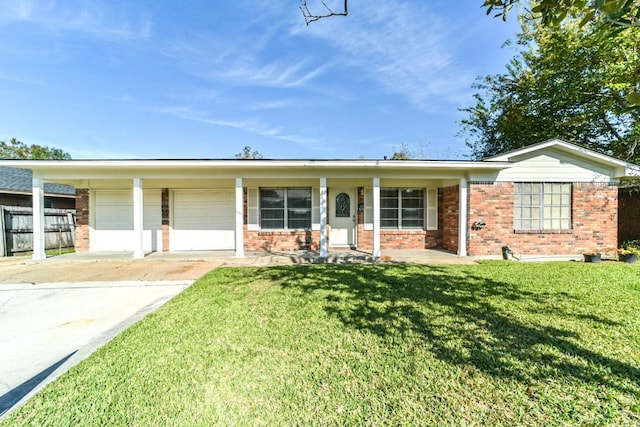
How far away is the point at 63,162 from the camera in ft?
27.2

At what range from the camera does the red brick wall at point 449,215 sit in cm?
979

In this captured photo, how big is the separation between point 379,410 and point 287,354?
45.0 inches

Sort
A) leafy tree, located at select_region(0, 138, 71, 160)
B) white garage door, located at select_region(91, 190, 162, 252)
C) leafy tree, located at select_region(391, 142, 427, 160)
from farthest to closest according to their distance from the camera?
leafy tree, located at select_region(0, 138, 71, 160)
leafy tree, located at select_region(391, 142, 427, 160)
white garage door, located at select_region(91, 190, 162, 252)

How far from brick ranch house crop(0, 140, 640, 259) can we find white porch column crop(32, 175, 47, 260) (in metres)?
0.03

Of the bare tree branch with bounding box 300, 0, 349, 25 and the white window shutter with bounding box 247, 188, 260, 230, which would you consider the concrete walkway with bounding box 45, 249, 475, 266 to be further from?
the bare tree branch with bounding box 300, 0, 349, 25

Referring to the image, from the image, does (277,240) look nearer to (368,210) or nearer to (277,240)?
(277,240)

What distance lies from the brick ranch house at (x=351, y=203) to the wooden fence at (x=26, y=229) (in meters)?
2.32

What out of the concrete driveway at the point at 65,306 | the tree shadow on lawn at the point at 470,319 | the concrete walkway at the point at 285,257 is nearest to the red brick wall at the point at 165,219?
the concrete walkway at the point at 285,257

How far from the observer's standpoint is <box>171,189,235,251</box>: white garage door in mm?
10555

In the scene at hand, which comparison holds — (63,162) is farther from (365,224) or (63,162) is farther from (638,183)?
(638,183)

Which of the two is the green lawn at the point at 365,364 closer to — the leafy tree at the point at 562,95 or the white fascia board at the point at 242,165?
the white fascia board at the point at 242,165

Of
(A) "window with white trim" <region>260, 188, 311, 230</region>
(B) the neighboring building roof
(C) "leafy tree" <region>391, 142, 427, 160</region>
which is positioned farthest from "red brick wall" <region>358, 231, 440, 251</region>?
(C) "leafy tree" <region>391, 142, 427, 160</region>

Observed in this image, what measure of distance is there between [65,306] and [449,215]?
10.6m

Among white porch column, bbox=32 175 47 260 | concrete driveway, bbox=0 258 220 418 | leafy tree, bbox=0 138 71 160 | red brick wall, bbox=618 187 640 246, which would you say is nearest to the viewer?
concrete driveway, bbox=0 258 220 418
